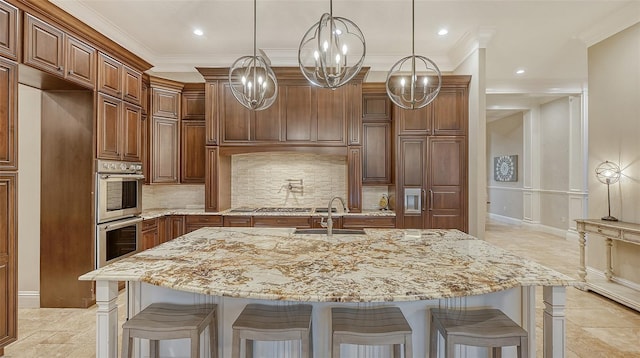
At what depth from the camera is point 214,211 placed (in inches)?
184

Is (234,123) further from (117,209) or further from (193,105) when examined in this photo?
(117,209)

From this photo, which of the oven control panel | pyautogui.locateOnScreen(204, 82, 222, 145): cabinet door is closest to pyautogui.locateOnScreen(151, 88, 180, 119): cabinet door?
pyautogui.locateOnScreen(204, 82, 222, 145): cabinet door

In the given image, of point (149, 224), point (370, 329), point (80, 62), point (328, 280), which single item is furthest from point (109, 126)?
point (370, 329)

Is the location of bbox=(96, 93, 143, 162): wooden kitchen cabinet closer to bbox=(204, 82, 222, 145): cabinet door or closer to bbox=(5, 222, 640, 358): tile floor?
bbox=(204, 82, 222, 145): cabinet door

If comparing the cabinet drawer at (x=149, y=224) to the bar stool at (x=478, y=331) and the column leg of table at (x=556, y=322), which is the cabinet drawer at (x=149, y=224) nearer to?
the bar stool at (x=478, y=331)

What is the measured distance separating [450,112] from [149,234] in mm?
4418

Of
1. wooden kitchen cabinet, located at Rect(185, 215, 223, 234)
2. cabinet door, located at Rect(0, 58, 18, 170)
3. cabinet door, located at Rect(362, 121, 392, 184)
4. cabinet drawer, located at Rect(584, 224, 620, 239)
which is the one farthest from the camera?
cabinet door, located at Rect(362, 121, 392, 184)

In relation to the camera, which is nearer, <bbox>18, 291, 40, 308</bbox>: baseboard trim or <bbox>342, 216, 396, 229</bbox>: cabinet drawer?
<bbox>18, 291, 40, 308</bbox>: baseboard trim

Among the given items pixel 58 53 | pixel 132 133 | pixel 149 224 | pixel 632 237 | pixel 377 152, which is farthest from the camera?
pixel 377 152

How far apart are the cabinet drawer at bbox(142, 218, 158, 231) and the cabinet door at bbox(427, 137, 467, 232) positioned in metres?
3.75

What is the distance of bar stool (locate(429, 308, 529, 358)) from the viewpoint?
62.1 inches

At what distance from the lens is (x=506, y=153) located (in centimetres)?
939

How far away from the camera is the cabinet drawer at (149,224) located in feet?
13.6

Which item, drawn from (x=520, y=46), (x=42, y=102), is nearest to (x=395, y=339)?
(x=42, y=102)
